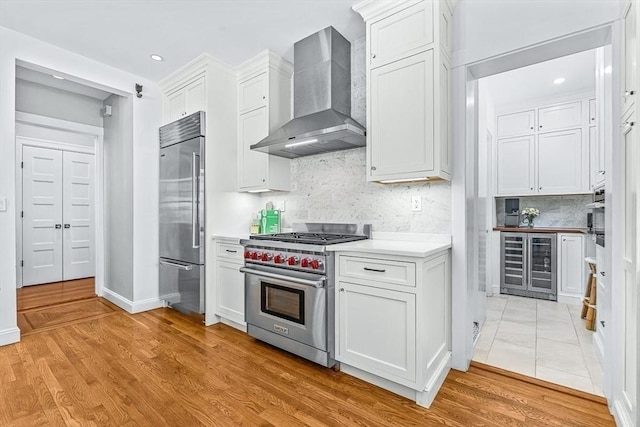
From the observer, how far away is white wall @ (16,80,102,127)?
12.0ft

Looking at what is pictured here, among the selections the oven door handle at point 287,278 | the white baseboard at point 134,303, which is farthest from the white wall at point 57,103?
the oven door handle at point 287,278

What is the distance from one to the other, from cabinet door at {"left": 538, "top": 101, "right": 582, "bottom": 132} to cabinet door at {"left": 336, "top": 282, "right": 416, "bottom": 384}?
408 centimetres

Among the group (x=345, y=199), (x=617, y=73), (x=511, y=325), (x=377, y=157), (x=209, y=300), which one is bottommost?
(x=511, y=325)

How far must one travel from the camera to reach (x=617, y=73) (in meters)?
1.70

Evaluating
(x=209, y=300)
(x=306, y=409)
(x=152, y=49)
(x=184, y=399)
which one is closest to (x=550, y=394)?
(x=306, y=409)

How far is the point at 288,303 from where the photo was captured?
2457mm

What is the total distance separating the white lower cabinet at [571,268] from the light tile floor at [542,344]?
0.56 feet

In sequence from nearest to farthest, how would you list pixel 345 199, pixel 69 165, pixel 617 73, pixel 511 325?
pixel 617 73, pixel 345 199, pixel 511 325, pixel 69 165

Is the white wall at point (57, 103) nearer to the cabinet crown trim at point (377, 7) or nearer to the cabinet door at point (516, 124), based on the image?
the cabinet crown trim at point (377, 7)

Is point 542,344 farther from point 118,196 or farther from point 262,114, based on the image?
→ point 118,196

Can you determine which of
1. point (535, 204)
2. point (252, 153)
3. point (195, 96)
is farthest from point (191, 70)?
point (535, 204)

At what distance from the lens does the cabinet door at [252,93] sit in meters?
3.21

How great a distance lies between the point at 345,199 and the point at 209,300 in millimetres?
1735

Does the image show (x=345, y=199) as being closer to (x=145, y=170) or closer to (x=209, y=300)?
(x=209, y=300)
